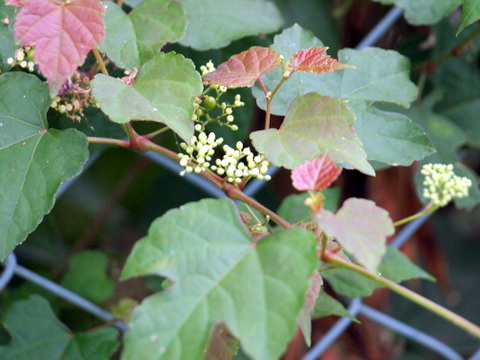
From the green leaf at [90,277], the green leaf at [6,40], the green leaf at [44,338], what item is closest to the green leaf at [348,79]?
the green leaf at [6,40]

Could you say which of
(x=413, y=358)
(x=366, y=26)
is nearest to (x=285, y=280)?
(x=366, y=26)

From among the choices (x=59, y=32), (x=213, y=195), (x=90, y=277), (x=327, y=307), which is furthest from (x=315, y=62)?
(x=90, y=277)

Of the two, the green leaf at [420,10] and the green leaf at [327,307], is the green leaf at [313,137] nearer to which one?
the green leaf at [327,307]

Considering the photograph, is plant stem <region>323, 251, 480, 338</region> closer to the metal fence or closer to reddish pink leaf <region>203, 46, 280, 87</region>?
reddish pink leaf <region>203, 46, 280, 87</region>

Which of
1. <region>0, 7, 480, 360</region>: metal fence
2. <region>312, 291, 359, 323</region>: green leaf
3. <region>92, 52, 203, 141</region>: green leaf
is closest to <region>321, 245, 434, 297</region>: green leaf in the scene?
<region>312, 291, 359, 323</region>: green leaf

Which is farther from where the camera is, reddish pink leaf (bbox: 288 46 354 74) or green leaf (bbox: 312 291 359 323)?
green leaf (bbox: 312 291 359 323)

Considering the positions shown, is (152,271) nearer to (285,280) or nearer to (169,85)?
(285,280)
